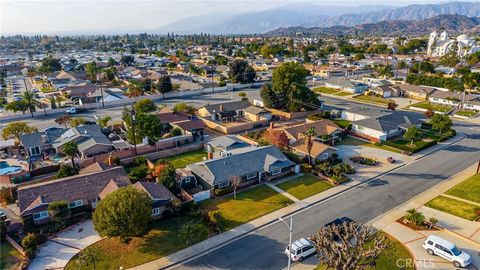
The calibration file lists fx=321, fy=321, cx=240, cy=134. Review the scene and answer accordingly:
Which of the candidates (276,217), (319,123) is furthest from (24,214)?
(319,123)

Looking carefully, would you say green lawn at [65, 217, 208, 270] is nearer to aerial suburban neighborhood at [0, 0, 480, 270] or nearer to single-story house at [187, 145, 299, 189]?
aerial suburban neighborhood at [0, 0, 480, 270]

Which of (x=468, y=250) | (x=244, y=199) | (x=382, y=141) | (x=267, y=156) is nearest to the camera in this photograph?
(x=468, y=250)

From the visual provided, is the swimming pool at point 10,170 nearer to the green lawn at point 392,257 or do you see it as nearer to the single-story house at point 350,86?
the green lawn at point 392,257

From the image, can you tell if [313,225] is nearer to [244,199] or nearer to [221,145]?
[244,199]

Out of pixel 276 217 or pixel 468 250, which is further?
pixel 276 217

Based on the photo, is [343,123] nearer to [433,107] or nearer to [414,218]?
[433,107]

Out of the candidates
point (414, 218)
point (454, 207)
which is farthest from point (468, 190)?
point (414, 218)
